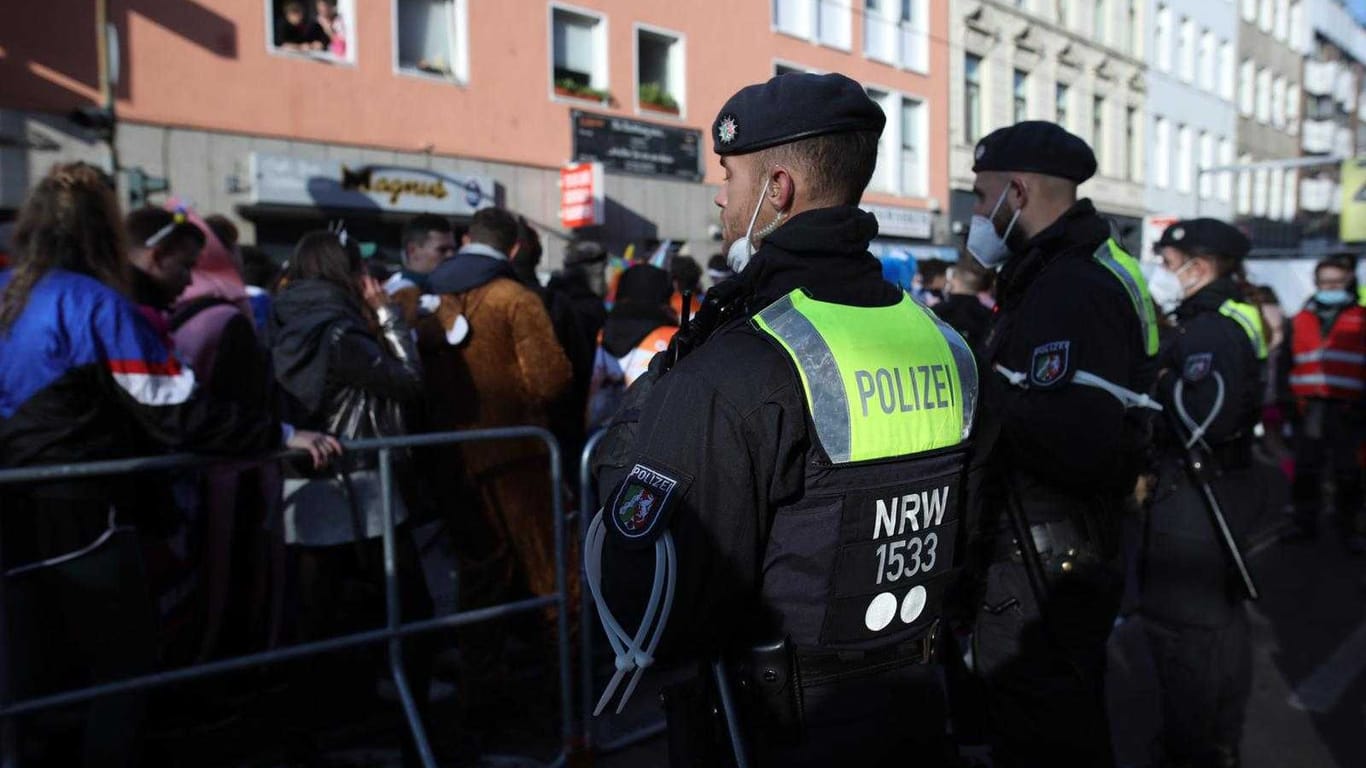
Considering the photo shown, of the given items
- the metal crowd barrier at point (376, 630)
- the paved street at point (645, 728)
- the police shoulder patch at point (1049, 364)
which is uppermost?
the police shoulder patch at point (1049, 364)

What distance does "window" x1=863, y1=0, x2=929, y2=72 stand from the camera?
21.0 m

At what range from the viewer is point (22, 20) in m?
10.7

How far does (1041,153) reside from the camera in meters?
3.06

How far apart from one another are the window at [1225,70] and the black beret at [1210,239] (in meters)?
35.6

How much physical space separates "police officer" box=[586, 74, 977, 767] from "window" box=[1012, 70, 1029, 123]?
25.7 meters

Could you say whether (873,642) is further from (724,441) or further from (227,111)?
(227,111)

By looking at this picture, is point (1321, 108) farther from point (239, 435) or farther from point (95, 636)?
point (95, 636)

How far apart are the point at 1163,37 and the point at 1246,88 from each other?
7.95m

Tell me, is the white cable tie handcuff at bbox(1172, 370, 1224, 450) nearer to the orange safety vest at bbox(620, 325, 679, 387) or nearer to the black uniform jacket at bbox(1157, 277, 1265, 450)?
the black uniform jacket at bbox(1157, 277, 1265, 450)

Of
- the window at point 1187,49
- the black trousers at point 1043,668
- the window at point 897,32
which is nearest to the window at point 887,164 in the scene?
the window at point 897,32

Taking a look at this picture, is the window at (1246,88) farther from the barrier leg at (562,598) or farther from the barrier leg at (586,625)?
the barrier leg at (562,598)

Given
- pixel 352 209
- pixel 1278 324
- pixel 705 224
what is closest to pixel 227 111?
pixel 352 209

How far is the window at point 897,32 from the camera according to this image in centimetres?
2105

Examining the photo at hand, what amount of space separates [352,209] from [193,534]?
10.4 m
